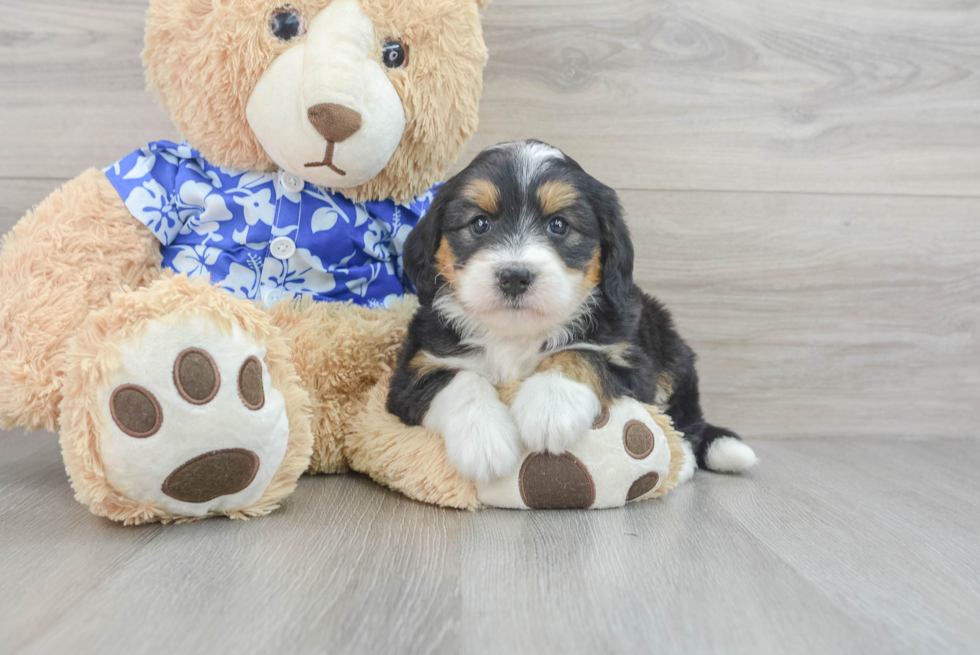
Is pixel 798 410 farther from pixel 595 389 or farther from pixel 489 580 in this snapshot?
pixel 489 580

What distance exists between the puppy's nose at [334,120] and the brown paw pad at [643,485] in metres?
1.06

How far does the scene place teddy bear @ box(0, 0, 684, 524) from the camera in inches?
56.6

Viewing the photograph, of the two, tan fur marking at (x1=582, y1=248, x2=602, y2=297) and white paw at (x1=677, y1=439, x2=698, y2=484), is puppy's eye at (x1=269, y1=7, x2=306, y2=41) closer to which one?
tan fur marking at (x1=582, y1=248, x2=602, y2=297)

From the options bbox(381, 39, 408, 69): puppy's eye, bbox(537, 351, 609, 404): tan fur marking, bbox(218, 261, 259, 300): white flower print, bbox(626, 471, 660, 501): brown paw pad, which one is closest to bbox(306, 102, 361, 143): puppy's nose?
bbox(381, 39, 408, 69): puppy's eye

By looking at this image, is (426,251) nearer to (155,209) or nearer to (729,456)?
(155,209)

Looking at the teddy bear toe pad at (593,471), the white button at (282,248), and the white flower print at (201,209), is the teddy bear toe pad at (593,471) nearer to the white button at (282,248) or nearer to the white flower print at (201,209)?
the white button at (282,248)

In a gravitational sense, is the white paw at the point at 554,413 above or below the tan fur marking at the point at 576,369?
below

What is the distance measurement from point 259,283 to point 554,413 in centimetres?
89

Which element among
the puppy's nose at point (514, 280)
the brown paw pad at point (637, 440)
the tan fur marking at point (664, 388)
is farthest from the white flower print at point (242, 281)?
the tan fur marking at point (664, 388)

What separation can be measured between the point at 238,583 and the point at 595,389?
34.4 inches

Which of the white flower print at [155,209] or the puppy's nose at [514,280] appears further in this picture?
the white flower print at [155,209]

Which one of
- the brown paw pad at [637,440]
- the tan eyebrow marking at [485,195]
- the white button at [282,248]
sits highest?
the tan eyebrow marking at [485,195]

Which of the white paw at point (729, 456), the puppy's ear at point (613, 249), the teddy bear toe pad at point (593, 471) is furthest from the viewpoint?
the white paw at point (729, 456)

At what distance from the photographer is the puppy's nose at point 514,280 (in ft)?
5.26
